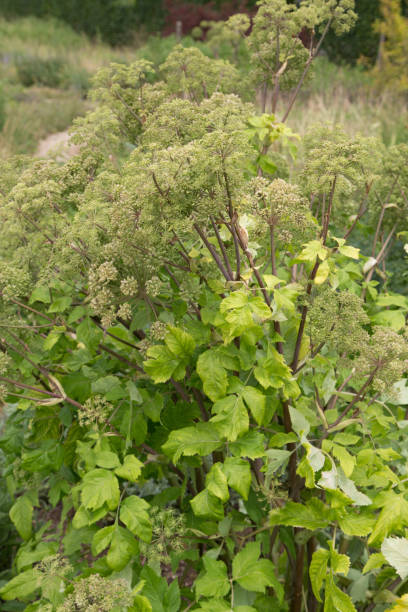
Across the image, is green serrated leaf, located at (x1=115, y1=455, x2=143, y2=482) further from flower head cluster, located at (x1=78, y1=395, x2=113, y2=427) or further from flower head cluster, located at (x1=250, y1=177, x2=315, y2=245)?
flower head cluster, located at (x1=250, y1=177, x2=315, y2=245)

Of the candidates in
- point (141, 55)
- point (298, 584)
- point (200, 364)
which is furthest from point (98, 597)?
point (141, 55)

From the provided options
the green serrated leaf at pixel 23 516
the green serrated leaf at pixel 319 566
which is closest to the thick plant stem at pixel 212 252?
the green serrated leaf at pixel 319 566

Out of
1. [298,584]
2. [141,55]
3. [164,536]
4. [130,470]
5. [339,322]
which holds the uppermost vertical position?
[339,322]

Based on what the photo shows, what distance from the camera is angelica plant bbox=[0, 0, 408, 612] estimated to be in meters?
1.37

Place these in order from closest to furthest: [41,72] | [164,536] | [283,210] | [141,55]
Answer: [283,210] → [164,536] → [141,55] → [41,72]

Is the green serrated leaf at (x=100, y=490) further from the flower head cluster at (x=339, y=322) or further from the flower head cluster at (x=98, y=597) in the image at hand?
the flower head cluster at (x=339, y=322)

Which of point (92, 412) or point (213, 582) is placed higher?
point (92, 412)

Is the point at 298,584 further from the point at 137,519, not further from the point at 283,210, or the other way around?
the point at 283,210

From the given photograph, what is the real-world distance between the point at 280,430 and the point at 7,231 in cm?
113

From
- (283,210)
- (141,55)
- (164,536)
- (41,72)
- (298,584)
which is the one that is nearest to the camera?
(283,210)

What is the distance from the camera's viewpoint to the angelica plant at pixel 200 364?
4.49 ft

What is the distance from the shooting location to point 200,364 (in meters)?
1.46

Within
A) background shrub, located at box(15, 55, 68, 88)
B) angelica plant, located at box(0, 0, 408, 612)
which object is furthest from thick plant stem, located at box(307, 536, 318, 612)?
background shrub, located at box(15, 55, 68, 88)

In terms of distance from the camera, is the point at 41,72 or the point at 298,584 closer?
the point at 298,584
